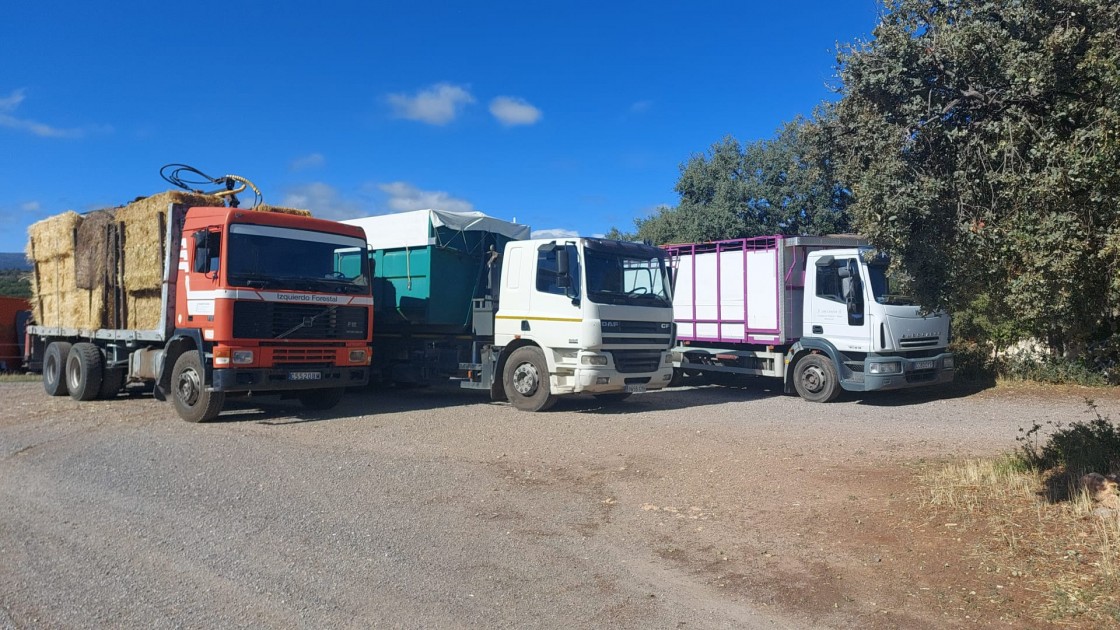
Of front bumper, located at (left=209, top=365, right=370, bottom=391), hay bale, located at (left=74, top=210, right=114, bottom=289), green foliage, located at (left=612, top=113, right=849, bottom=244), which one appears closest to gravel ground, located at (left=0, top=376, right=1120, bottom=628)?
front bumper, located at (left=209, top=365, right=370, bottom=391)

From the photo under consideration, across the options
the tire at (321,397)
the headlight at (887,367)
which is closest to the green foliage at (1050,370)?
the headlight at (887,367)

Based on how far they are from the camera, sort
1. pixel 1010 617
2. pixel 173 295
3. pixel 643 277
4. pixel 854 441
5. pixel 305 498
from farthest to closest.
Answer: pixel 643 277 → pixel 173 295 → pixel 854 441 → pixel 305 498 → pixel 1010 617

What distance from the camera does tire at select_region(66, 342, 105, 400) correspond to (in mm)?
14016

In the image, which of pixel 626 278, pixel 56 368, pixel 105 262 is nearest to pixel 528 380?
pixel 626 278

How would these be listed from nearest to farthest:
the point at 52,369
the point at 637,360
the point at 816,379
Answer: the point at 637,360, the point at 816,379, the point at 52,369

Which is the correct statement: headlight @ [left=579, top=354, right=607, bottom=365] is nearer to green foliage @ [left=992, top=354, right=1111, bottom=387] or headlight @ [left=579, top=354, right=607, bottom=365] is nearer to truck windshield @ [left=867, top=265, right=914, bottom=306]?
truck windshield @ [left=867, top=265, right=914, bottom=306]

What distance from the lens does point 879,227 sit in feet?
20.2

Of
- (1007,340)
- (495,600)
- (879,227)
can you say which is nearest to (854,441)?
(879,227)

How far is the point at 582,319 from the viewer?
12180 mm

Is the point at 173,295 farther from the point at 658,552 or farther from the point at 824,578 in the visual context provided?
the point at 824,578

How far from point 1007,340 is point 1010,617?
13980 mm

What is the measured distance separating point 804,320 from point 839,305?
32.6 inches

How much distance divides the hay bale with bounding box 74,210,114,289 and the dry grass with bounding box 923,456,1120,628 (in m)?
13.2

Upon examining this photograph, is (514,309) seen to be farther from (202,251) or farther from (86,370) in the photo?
(86,370)
